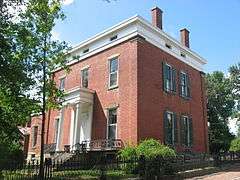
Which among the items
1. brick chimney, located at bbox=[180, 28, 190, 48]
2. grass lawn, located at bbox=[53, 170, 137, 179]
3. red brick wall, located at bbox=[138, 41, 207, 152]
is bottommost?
grass lawn, located at bbox=[53, 170, 137, 179]

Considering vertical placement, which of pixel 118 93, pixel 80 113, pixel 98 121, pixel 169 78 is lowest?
pixel 98 121

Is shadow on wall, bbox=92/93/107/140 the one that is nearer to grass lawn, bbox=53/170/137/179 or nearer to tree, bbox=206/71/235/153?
grass lawn, bbox=53/170/137/179

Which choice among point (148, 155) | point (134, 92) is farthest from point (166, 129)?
point (148, 155)

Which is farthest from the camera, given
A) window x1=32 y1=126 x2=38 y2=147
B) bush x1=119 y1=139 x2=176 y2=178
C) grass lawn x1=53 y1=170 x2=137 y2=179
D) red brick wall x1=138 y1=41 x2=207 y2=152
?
window x1=32 y1=126 x2=38 y2=147

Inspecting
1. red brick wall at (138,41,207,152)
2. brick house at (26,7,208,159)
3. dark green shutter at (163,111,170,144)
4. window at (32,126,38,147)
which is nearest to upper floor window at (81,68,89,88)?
brick house at (26,7,208,159)

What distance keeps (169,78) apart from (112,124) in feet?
19.9

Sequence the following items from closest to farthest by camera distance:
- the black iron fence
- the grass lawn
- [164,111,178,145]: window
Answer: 1. the black iron fence
2. the grass lawn
3. [164,111,178,145]: window

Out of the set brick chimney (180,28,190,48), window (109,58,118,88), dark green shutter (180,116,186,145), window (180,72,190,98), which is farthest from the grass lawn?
brick chimney (180,28,190,48)

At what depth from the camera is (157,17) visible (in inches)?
1011

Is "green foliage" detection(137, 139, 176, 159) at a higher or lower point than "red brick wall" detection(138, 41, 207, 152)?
lower

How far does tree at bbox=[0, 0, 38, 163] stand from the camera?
11500mm

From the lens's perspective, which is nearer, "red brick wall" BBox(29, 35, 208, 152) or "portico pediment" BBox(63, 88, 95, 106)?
"red brick wall" BBox(29, 35, 208, 152)

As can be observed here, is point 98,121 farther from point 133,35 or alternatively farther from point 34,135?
point 34,135

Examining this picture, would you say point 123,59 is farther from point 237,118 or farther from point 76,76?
point 237,118
